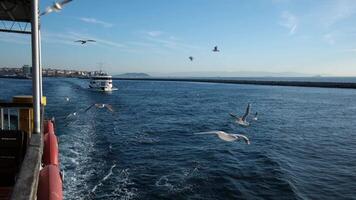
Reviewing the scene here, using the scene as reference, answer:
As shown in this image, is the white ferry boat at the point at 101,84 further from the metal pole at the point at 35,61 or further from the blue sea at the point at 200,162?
the metal pole at the point at 35,61

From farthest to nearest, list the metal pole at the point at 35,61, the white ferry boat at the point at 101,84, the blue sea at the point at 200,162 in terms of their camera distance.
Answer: the white ferry boat at the point at 101,84 < the blue sea at the point at 200,162 < the metal pole at the point at 35,61

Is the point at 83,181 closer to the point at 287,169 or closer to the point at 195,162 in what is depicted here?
the point at 195,162

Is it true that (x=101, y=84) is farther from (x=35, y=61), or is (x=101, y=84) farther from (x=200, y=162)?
(x=35, y=61)

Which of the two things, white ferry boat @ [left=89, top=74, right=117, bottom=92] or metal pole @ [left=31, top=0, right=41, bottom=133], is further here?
white ferry boat @ [left=89, top=74, right=117, bottom=92]

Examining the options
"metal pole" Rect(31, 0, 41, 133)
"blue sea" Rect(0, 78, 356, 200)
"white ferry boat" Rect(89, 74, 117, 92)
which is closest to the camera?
"metal pole" Rect(31, 0, 41, 133)

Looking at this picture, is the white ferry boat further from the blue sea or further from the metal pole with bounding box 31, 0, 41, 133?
the metal pole with bounding box 31, 0, 41, 133

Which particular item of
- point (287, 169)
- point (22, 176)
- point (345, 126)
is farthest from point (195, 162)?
point (345, 126)

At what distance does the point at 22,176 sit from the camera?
205 inches

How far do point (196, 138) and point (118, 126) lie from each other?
9.24 metres

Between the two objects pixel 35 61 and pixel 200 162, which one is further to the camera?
pixel 200 162

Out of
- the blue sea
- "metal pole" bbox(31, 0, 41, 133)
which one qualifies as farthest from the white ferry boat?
"metal pole" bbox(31, 0, 41, 133)

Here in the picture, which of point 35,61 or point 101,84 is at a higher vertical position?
point 35,61

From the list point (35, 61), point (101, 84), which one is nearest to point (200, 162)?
point (35, 61)

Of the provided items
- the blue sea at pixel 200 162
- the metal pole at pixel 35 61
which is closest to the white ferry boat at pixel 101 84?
the blue sea at pixel 200 162
